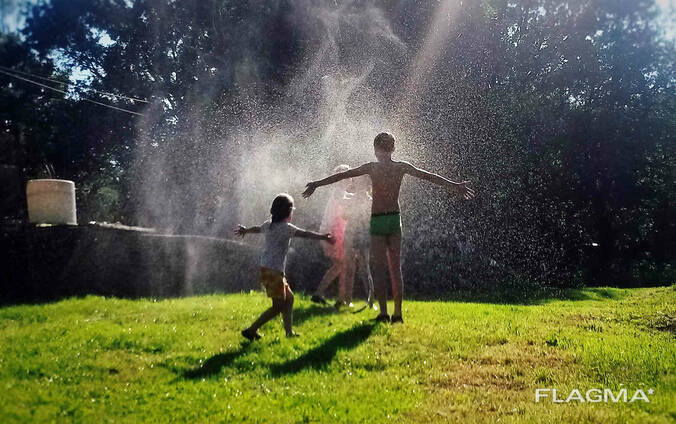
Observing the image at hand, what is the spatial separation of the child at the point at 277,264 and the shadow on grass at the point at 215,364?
377mm

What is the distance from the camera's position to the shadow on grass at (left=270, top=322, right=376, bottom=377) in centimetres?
473

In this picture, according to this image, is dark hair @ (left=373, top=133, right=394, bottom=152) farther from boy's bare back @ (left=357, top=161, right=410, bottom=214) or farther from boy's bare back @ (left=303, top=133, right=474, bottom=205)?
boy's bare back @ (left=357, top=161, right=410, bottom=214)

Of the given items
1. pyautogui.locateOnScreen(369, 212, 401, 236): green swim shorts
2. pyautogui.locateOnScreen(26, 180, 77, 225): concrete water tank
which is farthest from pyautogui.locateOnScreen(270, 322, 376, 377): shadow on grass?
pyautogui.locateOnScreen(26, 180, 77, 225): concrete water tank

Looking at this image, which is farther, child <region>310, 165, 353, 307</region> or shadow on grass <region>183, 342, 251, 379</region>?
child <region>310, 165, 353, 307</region>

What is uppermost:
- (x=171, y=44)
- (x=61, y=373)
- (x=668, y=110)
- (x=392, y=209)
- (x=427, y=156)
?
(x=171, y=44)

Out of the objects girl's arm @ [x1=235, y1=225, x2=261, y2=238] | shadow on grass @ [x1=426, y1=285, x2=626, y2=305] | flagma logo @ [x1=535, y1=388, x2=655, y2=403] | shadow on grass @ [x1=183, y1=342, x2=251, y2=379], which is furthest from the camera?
shadow on grass @ [x1=426, y1=285, x2=626, y2=305]

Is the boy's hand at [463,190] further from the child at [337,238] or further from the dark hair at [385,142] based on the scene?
the child at [337,238]

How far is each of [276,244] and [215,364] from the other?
1.41m

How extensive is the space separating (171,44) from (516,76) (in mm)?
11513

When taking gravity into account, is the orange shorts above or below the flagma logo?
above

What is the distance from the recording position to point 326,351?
17.0ft

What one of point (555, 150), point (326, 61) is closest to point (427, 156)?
point (326, 61)

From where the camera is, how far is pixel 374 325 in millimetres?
6113

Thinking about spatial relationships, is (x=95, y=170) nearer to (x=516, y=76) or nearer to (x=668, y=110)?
(x=516, y=76)
